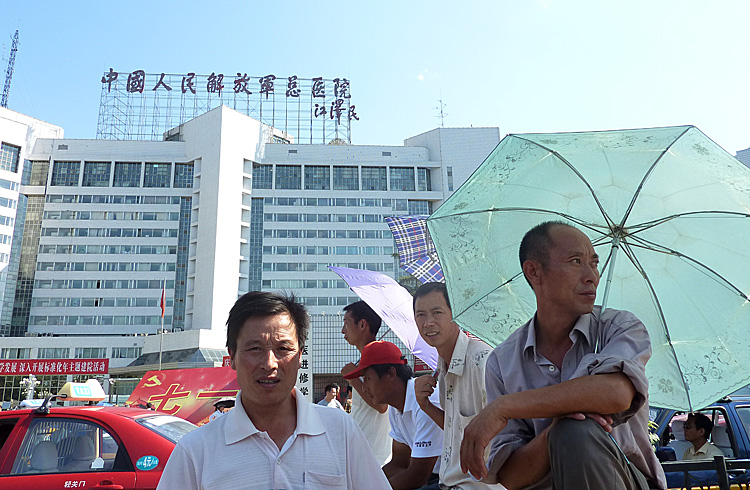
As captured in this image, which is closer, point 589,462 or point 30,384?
point 589,462

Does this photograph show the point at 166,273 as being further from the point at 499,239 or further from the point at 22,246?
the point at 499,239

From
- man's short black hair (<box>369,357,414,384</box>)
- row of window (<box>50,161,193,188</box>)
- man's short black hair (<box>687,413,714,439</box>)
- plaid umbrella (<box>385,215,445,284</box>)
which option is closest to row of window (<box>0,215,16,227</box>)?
row of window (<box>50,161,193,188</box>)

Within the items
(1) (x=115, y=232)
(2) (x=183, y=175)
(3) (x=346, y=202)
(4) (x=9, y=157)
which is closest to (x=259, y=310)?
(3) (x=346, y=202)

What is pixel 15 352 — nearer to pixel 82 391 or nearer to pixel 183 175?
pixel 183 175

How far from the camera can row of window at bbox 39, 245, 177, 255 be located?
59625 millimetres

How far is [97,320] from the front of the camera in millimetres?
57781

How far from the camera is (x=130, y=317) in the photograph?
58469mm

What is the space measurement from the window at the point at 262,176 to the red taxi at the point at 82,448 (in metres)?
60.5

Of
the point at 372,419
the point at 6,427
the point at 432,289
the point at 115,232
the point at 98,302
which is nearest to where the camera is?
the point at 432,289

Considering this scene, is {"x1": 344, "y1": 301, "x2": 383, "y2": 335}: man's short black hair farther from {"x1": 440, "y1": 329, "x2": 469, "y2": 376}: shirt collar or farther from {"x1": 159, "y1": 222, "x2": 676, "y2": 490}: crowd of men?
{"x1": 159, "y1": 222, "x2": 676, "y2": 490}: crowd of men

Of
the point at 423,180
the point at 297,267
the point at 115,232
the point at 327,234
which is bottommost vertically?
the point at 297,267

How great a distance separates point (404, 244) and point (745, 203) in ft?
18.4

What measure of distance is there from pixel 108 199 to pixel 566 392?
66806mm

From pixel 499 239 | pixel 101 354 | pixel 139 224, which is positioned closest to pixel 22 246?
pixel 139 224
